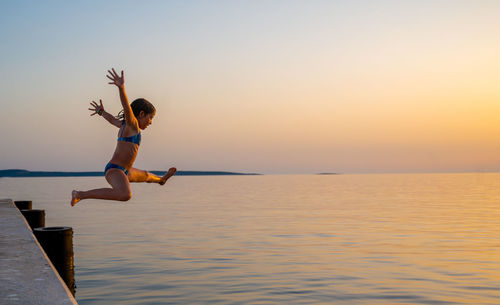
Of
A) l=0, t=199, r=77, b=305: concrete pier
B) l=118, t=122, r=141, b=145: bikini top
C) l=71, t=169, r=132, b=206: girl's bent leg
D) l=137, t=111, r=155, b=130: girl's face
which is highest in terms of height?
l=137, t=111, r=155, b=130: girl's face

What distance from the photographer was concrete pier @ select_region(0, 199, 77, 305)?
576 centimetres

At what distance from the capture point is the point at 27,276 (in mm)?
6852

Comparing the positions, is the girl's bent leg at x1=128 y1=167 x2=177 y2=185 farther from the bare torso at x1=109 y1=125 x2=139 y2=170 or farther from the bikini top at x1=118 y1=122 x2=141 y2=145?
the bikini top at x1=118 y1=122 x2=141 y2=145

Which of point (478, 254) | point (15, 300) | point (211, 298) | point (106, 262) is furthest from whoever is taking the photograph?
point (478, 254)

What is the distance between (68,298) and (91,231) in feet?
62.9

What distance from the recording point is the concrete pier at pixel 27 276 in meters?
5.76

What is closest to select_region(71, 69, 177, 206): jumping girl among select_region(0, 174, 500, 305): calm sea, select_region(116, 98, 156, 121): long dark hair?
select_region(116, 98, 156, 121): long dark hair

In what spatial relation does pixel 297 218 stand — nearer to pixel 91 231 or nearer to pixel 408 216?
pixel 408 216

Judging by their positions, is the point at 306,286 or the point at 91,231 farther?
the point at 91,231

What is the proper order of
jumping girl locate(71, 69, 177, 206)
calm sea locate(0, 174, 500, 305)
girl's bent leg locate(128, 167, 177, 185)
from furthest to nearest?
calm sea locate(0, 174, 500, 305)
girl's bent leg locate(128, 167, 177, 185)
jumping girl locate(71, 69, 177, 206)

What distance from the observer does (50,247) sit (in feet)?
34.1

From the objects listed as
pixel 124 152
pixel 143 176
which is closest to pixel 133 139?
pixel 124 152

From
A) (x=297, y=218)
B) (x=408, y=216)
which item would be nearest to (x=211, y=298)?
(x=297, y=218)

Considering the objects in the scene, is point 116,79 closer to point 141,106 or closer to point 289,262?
point 141,106
